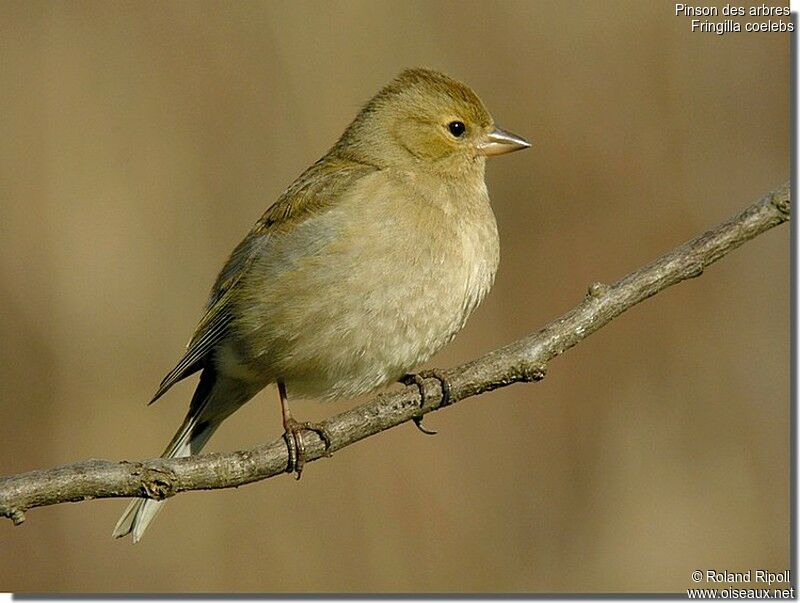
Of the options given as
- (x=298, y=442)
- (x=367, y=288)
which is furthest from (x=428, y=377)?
(x=298, y=442)

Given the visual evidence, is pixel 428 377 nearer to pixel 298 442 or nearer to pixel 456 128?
pixel 298 442

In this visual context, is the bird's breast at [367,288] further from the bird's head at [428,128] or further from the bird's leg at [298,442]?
the bird's leg at [298,442]

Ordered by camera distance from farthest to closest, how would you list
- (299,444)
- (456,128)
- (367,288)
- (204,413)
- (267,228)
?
(456,128), (204,413), (267,228), (367,288), (299,444)

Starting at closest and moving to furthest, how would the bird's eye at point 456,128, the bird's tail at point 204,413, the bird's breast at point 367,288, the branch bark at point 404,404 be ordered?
the branch bark at point 404,404, the bird's breast at point 367,288, the bird's tail at point 204,413, the bird's eye at point 456,128

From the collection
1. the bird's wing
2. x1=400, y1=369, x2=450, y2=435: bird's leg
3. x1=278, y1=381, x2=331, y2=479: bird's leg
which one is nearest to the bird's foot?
x1=278, y1=381, x2=331, y2=479: bird's leg

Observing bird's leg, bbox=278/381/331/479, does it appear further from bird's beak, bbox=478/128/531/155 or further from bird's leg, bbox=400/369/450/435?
bird's beak, bbox=478/128/531/155

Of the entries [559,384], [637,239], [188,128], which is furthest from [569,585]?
[188,128]

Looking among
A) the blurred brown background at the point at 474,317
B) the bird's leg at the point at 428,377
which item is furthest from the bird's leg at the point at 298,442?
the blurred brown background at the point at 474,317

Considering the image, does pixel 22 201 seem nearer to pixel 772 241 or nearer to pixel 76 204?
pixel 76 204
